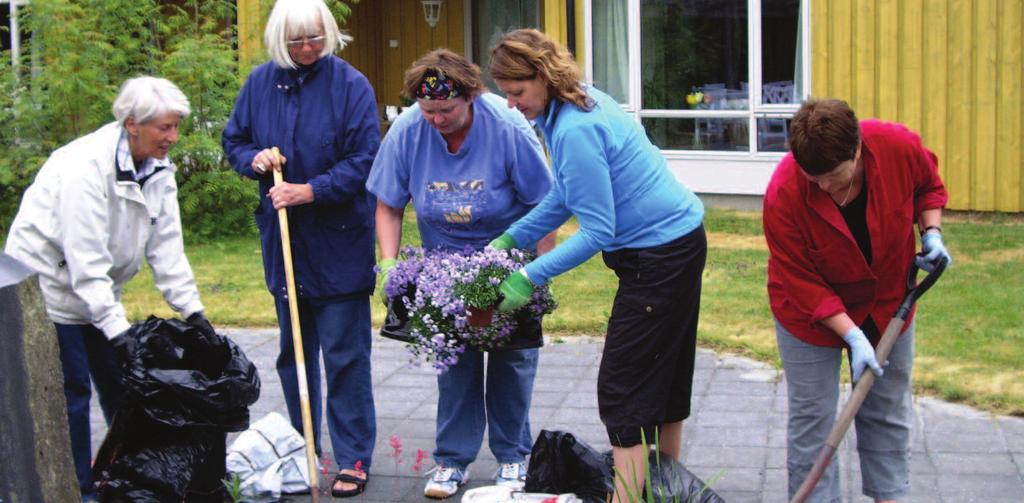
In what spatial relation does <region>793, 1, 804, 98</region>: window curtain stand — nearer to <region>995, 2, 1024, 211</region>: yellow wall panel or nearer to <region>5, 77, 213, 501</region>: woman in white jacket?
<region>995, 2, 1024, 211</region>: yellow wall panel

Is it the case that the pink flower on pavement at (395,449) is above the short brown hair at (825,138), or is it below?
below

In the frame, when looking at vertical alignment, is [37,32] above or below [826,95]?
above

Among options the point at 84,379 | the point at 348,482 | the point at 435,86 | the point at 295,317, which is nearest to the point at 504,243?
the point at 435,86

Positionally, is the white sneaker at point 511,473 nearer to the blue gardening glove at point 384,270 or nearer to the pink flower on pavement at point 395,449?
the pink flower on pavement at point 395,449

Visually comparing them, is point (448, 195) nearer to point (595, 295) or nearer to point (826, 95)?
point (595, 295)

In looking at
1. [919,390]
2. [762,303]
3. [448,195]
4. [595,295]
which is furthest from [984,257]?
[448,195]

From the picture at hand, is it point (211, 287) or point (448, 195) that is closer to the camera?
point (448, 195)

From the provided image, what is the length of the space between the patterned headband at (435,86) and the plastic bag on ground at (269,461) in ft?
5.31

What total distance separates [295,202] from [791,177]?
1.98 metres

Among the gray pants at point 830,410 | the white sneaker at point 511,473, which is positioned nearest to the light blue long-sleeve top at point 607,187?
the gray pants at point 830,410

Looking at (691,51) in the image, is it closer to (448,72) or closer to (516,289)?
(448,72)

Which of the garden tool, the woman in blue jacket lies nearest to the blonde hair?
the woman in blue jacket

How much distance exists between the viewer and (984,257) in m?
10.4

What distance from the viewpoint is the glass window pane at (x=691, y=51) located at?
1398 centimetres
